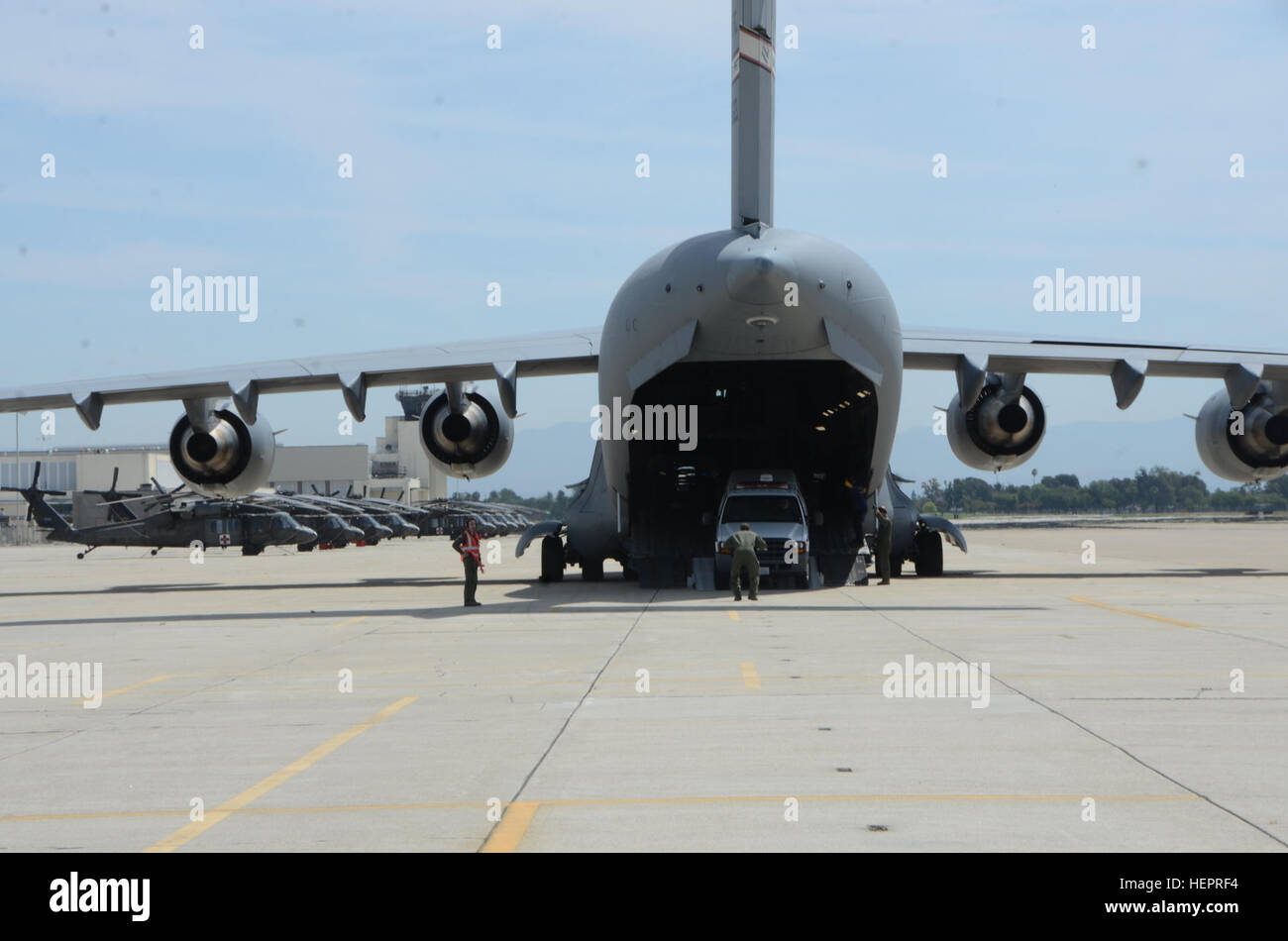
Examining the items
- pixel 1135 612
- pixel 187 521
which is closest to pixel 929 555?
pixel 1135 612

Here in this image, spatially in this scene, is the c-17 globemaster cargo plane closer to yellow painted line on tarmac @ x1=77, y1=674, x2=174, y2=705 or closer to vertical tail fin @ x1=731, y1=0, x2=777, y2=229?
vertical tail fin @ x1=731, y1=0, x2=777, y2=229

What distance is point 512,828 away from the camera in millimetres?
5680

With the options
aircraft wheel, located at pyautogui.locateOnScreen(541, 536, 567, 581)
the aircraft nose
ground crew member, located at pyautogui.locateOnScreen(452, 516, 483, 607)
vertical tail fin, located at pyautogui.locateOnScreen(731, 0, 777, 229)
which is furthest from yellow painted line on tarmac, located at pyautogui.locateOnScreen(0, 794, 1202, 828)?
aircraft wheel, located at pyautogui.locateOnScreen(541, 536, 567, 581)

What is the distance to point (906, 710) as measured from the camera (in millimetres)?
8953

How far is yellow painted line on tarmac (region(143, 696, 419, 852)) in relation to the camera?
5.61m

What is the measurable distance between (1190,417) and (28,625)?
21430mm

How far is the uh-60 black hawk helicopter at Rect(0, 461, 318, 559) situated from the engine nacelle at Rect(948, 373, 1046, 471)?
30.9m

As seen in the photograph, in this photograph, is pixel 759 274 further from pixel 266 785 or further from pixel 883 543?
pixel 266 785

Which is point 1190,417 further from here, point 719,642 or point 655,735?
point 655,735

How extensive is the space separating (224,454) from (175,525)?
2347 cm

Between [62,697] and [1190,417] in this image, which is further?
[1190,417]

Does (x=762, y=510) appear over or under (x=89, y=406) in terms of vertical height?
under

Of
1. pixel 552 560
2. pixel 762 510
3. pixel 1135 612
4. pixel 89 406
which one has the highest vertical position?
pixel 89 406
